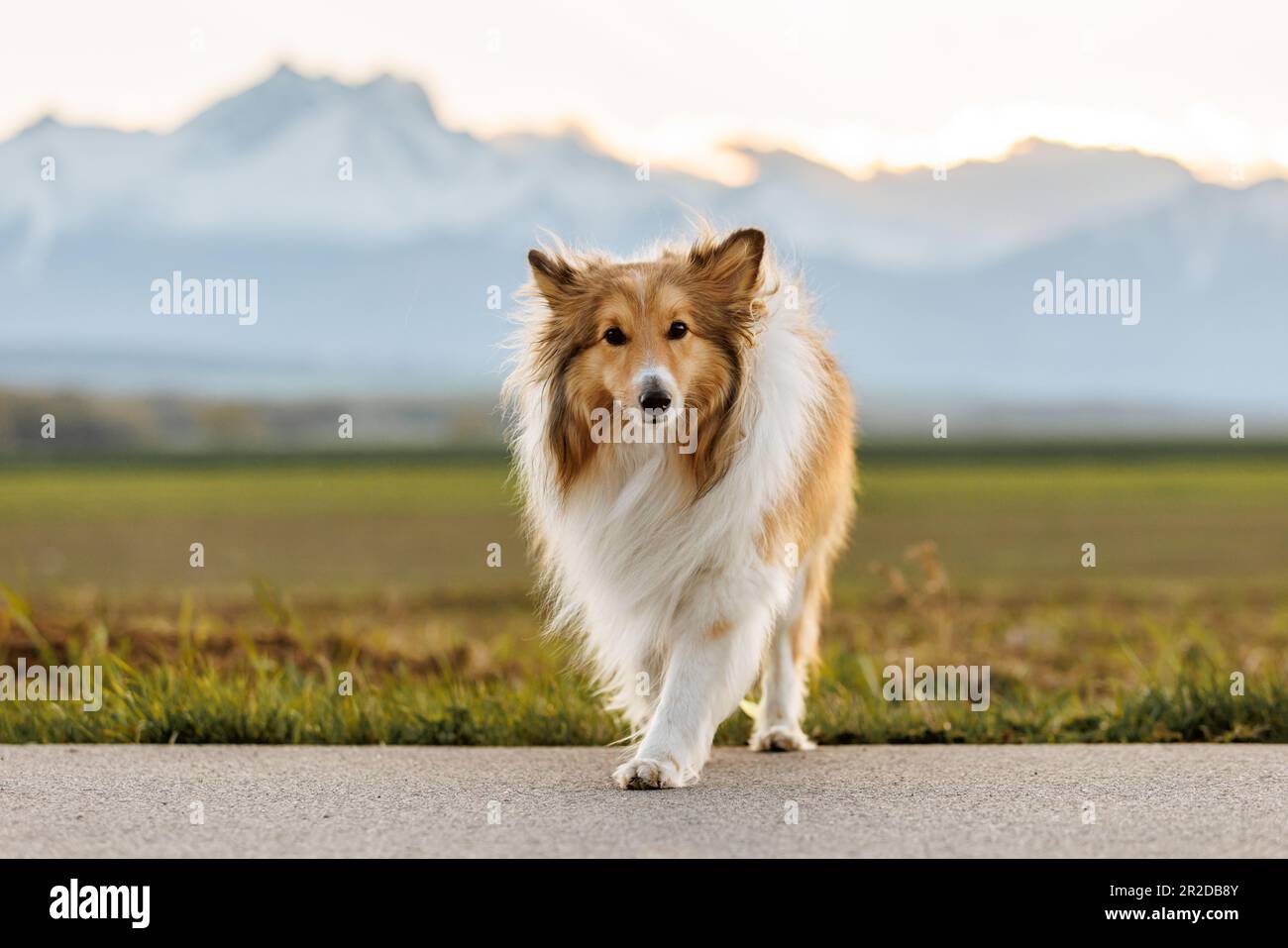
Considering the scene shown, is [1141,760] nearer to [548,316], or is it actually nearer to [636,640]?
[636,640]

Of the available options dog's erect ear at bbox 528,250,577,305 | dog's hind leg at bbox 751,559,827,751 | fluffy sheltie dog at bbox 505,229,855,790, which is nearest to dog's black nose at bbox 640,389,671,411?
fluffy sheltie dog at bbox 505,229,855,790

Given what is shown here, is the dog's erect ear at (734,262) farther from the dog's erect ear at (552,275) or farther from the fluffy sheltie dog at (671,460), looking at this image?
the dog's erect ear at (552,275)

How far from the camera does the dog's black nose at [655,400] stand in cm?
640

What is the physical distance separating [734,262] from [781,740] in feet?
8.08

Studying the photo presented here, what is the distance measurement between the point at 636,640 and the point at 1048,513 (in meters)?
41.4

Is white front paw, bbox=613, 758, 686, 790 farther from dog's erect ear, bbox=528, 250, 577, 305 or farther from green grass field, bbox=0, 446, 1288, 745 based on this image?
dog's erect ear, bbox=528, 250, 577, 305

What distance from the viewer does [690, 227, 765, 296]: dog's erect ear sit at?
23.0 ft

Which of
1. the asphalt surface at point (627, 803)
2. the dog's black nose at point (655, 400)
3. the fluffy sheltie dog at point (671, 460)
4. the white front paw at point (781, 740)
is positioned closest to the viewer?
the asphalt surface at point (627, 803)

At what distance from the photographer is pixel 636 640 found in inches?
283

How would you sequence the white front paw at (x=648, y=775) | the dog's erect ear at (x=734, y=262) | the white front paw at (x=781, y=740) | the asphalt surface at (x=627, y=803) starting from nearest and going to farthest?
the asphalt surface at (x=627, y=803) → the white front paw at (x=648, y=775) → the dog's erect ear at (x=734, y=262) → the white front paw at (x=781, y=740)

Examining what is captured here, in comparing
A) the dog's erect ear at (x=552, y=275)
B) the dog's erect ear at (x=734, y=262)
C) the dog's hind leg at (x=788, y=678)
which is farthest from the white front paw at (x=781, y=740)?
the dog's erect ear at (x=552, y=275)

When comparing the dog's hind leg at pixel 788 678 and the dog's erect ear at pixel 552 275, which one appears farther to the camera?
the dog's hind leg at pixel 788 678

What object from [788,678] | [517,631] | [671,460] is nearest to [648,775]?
[671,460]
